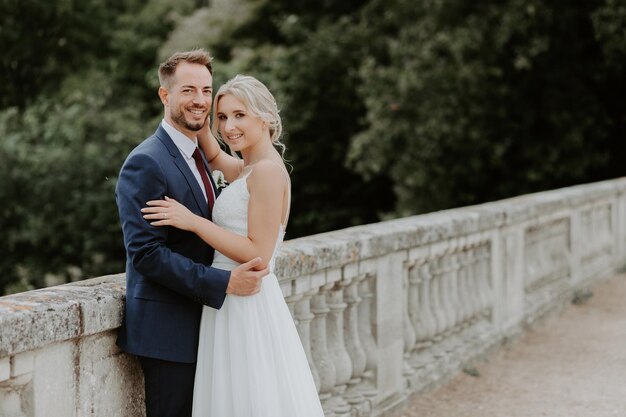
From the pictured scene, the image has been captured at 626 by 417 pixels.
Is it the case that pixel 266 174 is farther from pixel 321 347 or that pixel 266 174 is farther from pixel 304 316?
pixel 321 347

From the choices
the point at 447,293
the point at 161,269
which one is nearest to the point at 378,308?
the point at 447,293

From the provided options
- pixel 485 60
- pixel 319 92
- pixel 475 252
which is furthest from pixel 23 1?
pixel 475 252

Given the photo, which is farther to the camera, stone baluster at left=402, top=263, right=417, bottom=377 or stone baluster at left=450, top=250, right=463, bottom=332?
stone baluster at left=450, top=250, right=463, bottom=332

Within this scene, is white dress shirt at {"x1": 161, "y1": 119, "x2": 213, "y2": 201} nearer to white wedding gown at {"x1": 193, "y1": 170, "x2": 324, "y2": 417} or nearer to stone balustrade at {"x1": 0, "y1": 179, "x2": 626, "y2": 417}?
white wedding gown at {"x1": 193, "y1": 170, "x2": 324, "y2": 417}

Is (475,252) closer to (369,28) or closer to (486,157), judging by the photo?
(486,157)

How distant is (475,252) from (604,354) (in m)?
1.36

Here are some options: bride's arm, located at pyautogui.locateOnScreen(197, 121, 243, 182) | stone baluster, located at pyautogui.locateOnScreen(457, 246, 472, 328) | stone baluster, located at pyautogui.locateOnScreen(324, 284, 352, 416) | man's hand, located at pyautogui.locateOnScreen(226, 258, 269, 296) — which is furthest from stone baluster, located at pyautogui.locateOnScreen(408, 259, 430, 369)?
man's hand, located at pyautogui.locateOnScreen(226, 258, 269, 296)

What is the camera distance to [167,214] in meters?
3.02

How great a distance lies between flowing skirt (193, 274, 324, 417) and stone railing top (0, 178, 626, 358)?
36 centimetres

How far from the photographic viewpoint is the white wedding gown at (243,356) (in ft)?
10.5

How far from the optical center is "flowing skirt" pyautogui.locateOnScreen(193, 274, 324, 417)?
321cm

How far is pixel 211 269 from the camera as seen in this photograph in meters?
3.16

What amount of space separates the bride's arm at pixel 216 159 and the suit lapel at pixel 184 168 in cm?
46

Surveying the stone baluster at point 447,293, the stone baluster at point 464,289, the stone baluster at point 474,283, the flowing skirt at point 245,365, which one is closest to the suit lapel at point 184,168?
the flowing skirt at point 245,365
